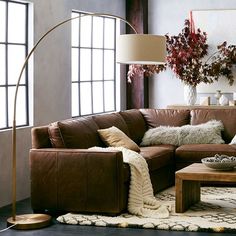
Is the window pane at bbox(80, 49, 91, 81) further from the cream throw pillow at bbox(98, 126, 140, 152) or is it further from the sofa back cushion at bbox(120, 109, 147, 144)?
the cream throw pillow at bbox(98, 126, 140, 152)

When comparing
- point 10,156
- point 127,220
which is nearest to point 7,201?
point 10,156

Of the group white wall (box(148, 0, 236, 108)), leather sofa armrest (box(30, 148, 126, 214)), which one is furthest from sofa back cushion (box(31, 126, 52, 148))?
white wall (box(148, 0, 236, 108))

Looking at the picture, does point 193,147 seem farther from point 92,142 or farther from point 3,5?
point 3,5

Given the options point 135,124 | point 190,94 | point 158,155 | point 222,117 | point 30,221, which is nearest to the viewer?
point 30,221

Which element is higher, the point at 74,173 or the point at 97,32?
the point at 97,32

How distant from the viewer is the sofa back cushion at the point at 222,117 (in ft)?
25.3

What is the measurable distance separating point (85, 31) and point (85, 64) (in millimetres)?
421

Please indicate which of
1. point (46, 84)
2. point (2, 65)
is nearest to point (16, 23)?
point (2, 65)

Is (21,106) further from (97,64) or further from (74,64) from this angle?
(97,64)

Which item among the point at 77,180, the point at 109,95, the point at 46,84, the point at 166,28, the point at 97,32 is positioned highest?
the point at 166,28

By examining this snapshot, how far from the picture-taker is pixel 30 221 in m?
5.34

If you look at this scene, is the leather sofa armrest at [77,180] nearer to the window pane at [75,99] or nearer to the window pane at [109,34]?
the window pane at [75,99]

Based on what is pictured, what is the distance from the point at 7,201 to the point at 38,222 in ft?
3.77

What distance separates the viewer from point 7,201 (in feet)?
20.8
